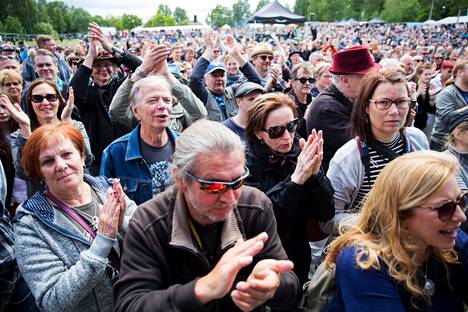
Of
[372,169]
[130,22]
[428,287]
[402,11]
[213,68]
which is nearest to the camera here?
[428,287]

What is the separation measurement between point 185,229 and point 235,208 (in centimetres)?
26

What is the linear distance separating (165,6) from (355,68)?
519 feet

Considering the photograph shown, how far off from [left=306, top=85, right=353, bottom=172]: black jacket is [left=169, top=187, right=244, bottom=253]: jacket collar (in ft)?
5.74

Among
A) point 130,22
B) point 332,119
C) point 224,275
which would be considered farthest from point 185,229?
point 130,22

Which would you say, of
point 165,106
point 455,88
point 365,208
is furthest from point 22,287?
point 455,88

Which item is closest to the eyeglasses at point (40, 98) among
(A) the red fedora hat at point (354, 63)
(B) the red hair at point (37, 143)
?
(B) the red hair at point (37, 143)

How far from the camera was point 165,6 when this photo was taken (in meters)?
149

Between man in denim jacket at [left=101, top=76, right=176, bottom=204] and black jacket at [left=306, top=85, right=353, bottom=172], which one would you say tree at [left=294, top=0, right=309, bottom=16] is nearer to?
black jacket at [left=306, top=85, right=353, bottom=172]

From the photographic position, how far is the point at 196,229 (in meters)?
1.77

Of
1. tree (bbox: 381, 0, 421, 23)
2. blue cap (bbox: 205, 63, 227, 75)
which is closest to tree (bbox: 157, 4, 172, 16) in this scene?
tree (bbox: 381, 0, 421, 23)

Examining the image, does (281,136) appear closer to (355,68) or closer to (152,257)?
(355,68)

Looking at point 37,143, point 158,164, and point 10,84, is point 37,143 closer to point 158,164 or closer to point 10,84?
point 158,164

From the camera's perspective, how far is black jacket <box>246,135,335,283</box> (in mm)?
2387

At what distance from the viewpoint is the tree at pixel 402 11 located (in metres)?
65.2
